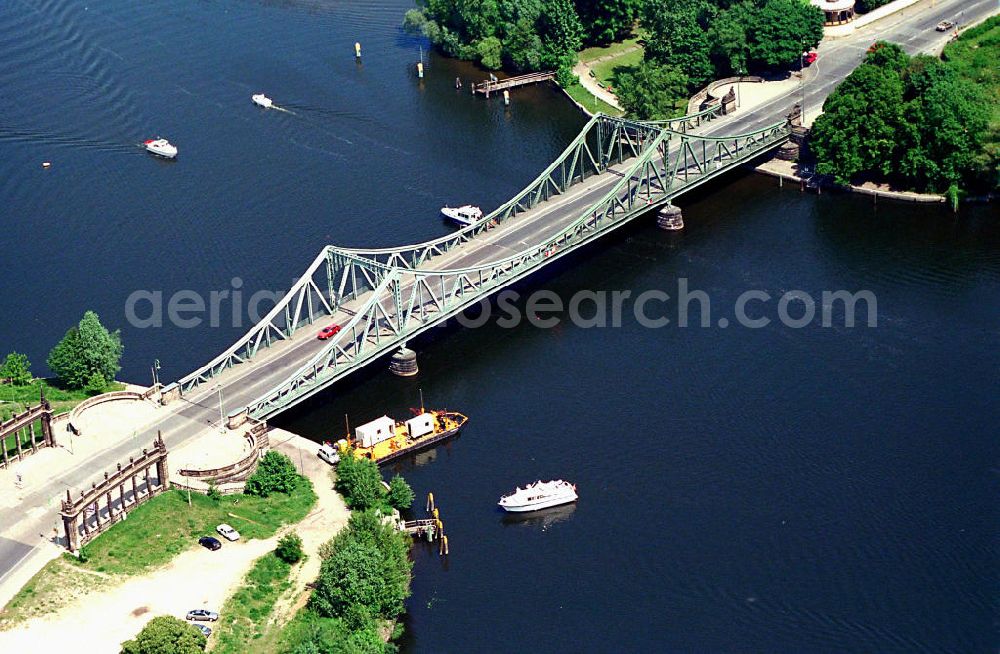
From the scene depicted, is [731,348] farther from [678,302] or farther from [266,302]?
[266,302]

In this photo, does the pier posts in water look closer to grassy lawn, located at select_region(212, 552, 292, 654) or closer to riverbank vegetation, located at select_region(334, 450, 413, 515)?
riverbank vegetation, located at select_region(334, 450, 413, 515)

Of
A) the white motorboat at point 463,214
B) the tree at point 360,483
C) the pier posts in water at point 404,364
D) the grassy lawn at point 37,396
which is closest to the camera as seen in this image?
the tree at point 360,483

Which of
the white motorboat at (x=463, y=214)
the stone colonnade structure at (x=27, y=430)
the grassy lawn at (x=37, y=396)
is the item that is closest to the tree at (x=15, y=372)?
the grassy lawn at (x=37, y=396)

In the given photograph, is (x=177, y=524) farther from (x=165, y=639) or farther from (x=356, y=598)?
(x=356, y=598)

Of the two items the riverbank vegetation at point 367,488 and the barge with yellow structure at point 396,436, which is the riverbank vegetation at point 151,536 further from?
the barge with yellow structure at point 396,436

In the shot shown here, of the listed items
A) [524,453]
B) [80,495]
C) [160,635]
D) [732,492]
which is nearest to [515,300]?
[524,453]
